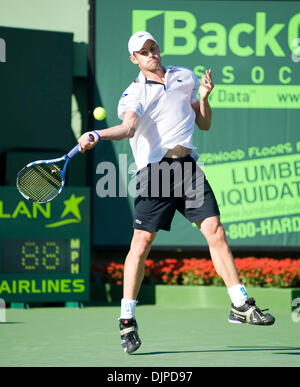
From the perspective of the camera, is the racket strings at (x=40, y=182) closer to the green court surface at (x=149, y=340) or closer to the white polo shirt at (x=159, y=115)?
the white polo shirt at (x=159, y=115)

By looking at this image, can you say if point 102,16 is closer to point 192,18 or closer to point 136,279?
point 192,18

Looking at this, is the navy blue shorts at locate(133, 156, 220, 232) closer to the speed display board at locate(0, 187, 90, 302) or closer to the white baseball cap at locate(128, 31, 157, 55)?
the white baseball cap at locate(128, 31, 157, 55)

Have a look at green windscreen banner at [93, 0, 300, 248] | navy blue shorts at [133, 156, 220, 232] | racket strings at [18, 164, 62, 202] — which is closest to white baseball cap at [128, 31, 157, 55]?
navy blue shorts at [133, 156, 220, 232]

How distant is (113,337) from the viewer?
22.8 ft

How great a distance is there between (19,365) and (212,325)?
2.92m

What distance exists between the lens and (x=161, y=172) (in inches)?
232

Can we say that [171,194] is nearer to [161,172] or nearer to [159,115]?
[161,172]

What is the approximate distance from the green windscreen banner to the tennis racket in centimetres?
474

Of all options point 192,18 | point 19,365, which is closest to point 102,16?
point 192,18

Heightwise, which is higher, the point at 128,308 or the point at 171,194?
the point at 171,194

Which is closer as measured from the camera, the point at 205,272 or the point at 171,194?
the point at 171,194

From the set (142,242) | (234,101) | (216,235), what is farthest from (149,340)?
(234,101)

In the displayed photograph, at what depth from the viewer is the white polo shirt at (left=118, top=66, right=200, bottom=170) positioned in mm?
5918

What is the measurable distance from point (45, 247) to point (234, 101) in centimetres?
315
